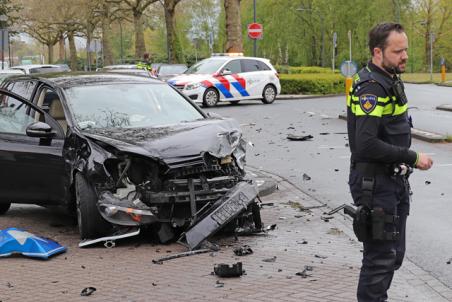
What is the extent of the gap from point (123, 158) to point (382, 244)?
3.16m

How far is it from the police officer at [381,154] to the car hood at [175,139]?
273cm

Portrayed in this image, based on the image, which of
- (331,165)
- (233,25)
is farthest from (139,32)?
(331,165)

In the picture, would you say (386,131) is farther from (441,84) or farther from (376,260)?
(441,84)

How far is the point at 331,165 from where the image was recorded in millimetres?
12258

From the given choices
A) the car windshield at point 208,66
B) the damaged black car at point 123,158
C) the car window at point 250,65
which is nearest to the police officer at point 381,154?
the damaged black car at point 123,158

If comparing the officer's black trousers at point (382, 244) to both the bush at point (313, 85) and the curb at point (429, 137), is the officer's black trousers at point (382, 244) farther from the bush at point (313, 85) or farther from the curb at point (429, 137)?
the bush at point (313, 85)

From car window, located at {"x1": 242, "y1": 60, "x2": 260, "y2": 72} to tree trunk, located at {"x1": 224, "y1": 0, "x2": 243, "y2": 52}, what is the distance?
34.2 ft

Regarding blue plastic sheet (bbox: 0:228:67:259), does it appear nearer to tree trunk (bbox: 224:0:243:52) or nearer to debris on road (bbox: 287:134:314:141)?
debris on road (bbox: 287:134:314:141)

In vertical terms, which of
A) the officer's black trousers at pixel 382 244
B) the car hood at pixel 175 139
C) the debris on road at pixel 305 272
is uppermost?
the car hood at pixel 175 139

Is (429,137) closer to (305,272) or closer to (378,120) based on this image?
(305,272)

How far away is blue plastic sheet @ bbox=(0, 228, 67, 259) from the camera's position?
262 inches

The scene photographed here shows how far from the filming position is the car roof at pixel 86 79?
8.41 m

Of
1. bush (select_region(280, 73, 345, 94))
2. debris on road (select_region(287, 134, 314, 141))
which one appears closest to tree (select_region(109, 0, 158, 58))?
bush (select_region(280, 73, 345, 94))

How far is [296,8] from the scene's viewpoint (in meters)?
69.0
